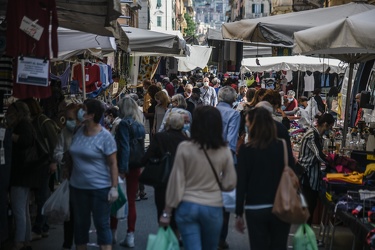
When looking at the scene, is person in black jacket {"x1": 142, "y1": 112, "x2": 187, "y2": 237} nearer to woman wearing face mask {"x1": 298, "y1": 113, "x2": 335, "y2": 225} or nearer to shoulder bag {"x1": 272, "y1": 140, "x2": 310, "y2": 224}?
shoulder bag {"x1": 272, "y1": 140, "x2": 310, "y2": 224}

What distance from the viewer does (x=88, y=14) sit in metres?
8.84

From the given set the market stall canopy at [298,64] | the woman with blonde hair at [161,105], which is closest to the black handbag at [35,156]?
the woman with blonde hair at [161,105]

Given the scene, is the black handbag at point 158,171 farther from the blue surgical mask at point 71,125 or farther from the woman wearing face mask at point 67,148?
the blue surgical mask at point 71,125

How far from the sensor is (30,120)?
826cm

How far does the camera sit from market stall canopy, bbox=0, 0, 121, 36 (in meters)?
7.95

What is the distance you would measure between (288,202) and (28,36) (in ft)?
10.3

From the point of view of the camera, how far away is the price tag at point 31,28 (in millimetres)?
7441

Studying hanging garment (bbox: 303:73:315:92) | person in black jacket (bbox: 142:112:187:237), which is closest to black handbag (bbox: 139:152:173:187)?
person in black jacket (bbox: 142:112:187:237)

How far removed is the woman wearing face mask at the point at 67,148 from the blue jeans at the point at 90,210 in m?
0.56

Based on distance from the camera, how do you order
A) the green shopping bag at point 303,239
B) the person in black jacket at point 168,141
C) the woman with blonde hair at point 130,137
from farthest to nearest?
the woman with blonde hair at point 130,137 < the person in black jacket at point 168,141 < the green shopping bag at point 303,239

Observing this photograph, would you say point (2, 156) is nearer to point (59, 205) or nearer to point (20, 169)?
point (20, 169)

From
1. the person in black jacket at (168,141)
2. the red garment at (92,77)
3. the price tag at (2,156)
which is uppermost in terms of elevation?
Result: the red garment at (92,77)

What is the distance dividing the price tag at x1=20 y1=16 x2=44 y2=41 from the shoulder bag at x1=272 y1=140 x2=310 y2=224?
2855mm

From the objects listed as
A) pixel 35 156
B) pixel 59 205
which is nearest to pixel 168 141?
pixel 59 205
